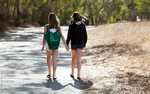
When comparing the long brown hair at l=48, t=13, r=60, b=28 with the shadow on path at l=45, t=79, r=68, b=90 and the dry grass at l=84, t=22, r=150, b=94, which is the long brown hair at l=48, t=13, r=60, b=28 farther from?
the dry grass at l=84, t=22, r=150, b=94

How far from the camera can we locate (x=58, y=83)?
41.6 feet

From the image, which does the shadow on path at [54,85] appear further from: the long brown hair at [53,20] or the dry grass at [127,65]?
the long brown hair at [53,20]

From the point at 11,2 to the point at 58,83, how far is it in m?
50.9

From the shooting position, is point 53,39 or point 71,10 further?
point 71,10

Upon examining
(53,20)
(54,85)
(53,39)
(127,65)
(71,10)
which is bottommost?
(71,10)

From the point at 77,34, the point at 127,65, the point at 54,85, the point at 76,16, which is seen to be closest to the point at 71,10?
the point at 127,65

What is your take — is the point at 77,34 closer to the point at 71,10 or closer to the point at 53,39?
the point at 53,39

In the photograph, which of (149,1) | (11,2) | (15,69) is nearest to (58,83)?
(15,69)

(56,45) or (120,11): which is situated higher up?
(56,45)

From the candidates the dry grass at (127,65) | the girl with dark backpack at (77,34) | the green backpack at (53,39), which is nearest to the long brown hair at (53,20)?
the green backpack at (53,39)

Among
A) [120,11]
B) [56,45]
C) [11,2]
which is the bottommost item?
[120,11]

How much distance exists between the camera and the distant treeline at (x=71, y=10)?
204ft

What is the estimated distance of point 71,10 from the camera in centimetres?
8838

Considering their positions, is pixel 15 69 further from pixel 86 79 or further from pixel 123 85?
pixel 123 85
